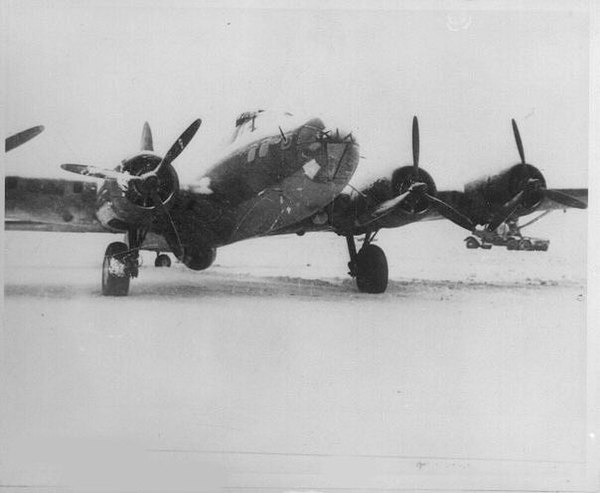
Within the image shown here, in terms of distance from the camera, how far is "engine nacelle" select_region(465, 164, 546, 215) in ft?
7.97

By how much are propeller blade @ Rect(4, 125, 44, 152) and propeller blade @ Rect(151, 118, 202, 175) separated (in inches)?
24.5

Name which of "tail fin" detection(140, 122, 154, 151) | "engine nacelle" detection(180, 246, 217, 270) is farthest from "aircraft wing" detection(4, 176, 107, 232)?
"engine nacelle" detection(180, 246, 217, 270)

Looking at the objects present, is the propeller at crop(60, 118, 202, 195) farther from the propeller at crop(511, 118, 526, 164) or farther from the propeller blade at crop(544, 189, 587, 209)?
the propeller blade at crop(544, 189, 587, 209)

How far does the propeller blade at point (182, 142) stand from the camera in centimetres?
240

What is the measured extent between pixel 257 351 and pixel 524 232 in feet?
4.46

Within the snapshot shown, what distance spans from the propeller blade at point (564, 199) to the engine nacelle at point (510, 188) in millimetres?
38

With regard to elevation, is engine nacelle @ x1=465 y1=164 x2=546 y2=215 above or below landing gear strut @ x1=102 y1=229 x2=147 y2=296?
above

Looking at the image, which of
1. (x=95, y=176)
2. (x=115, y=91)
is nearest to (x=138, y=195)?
(x=95, y=176)

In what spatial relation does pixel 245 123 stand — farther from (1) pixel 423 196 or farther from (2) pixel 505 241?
(2) pixel 505 241

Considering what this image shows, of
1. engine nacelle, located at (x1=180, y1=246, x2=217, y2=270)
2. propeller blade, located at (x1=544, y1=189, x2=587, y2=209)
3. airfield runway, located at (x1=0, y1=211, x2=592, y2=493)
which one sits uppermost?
propeller blade, located at (x1=544, y1=189, x2=587, y2=209)

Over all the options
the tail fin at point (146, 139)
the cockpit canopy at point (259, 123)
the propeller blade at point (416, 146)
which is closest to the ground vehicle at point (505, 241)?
the propeller blade at point (416, 146)

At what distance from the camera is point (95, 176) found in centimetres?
241

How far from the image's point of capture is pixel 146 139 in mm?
2416

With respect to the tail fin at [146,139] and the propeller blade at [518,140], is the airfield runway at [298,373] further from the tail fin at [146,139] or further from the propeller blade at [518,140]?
the tail fin at [146,139]
